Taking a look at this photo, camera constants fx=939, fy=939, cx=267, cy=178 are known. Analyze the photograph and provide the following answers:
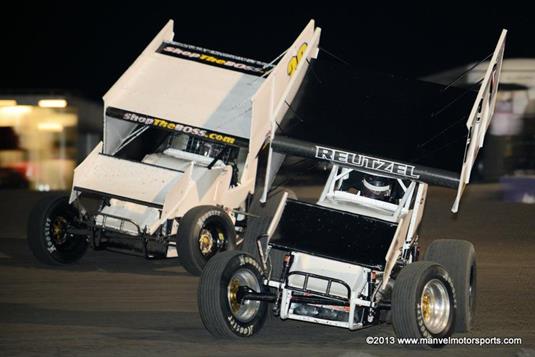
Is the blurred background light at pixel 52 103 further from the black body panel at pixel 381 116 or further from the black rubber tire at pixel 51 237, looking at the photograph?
the black body panel at pixel 381 116

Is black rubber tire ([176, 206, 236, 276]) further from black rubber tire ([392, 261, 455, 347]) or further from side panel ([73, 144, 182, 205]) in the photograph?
black rubber tire ([392, 261, 455, 347])

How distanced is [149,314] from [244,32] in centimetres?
3521

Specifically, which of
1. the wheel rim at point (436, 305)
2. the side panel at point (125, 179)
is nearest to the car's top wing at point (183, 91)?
the side panel at point (125, 179)

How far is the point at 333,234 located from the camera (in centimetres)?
791

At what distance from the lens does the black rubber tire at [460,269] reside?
7.94 metres

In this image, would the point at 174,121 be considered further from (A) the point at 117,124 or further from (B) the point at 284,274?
(B) the point at 284,274

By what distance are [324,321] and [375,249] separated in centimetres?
77

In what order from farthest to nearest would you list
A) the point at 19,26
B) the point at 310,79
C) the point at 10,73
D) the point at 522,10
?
the point at 522,10 → the point at 19,26 → the point at 10,73 → the point at 310,79

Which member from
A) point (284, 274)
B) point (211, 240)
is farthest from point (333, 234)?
point (211, 240)

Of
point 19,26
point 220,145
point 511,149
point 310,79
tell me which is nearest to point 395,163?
point 310,79

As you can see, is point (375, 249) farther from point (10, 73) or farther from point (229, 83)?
point (10, 73)

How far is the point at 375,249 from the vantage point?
7.71 metres

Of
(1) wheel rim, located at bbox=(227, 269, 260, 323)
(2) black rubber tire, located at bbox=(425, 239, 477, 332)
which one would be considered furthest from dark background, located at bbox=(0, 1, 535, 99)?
(1) wheel rim, located at bbox=(227, 269, 260, 323)

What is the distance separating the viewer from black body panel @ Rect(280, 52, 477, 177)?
802cm
